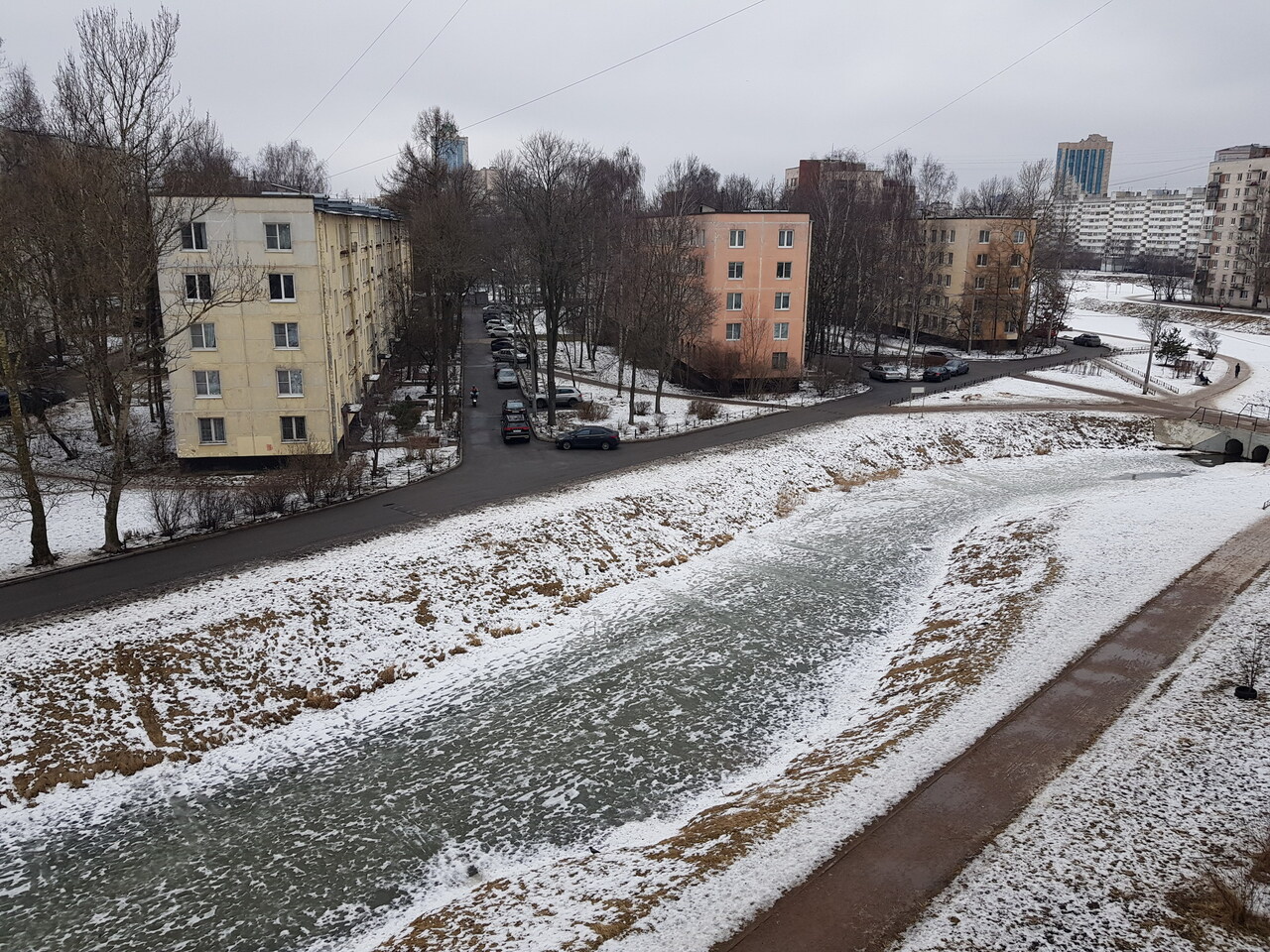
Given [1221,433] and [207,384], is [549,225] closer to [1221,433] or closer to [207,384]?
[207,384]

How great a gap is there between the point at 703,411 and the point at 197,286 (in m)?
24.5

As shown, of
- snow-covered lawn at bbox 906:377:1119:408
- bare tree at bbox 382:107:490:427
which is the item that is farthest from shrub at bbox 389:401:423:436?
snow-covered lawn at bbox 906:377:1119:408

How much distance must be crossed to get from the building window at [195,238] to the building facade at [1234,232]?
102m

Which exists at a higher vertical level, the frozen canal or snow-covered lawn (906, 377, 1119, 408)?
snow-covered lawn (906, 377, 1119, 408)

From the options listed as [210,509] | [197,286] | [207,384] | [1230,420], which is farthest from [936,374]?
[210,509]

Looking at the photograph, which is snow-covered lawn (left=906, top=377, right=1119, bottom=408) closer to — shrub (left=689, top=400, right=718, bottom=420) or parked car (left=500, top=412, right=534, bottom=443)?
shrub (left=689, top=400, right=718, bottom=420)

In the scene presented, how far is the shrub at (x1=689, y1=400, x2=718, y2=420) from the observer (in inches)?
1727

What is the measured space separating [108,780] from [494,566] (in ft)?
37.5

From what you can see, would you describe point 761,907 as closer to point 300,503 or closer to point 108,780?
point 108,780

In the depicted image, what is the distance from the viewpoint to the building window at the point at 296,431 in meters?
33.9

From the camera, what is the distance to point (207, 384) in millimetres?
32844

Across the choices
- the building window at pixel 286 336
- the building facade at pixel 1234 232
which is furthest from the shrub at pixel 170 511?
the building facade at pixel 1234 232

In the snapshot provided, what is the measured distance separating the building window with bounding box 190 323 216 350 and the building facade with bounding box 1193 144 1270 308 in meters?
102

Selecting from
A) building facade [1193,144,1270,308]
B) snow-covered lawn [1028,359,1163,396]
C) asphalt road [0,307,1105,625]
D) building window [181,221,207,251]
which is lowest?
asphalt road [0,307,1105,625]
